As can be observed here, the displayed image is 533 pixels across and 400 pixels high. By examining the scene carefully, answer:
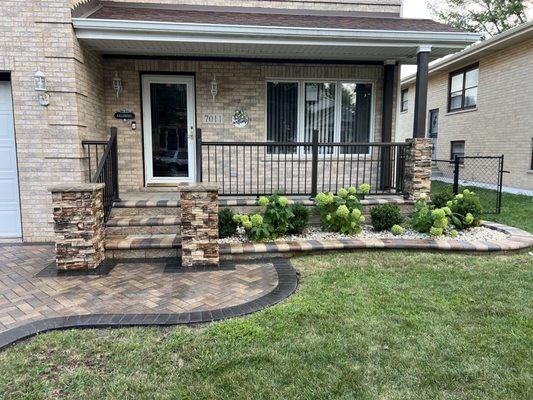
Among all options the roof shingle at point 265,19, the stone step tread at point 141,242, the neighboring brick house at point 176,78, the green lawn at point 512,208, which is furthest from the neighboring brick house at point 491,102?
the stone step tread at point 141,242

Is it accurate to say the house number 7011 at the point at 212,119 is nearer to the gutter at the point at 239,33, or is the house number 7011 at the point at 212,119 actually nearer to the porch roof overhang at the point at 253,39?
the porch roof overhang at the point at 253,39

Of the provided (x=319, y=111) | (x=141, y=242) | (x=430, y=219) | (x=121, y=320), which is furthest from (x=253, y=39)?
(x=121, y=320)

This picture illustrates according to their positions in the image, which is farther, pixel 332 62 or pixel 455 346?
pixel 332 62

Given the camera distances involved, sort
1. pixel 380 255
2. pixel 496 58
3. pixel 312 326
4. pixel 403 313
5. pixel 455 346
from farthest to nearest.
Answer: pixel 496 58, pixel 380 255, pixel 403 313, pixel 312 326, pixel 455 346

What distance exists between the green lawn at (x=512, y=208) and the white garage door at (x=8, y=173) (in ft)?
26.4

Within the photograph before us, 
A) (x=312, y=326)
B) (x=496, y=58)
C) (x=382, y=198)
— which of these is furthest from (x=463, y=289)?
(x=496, y=58)

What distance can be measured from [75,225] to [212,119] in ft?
11.6

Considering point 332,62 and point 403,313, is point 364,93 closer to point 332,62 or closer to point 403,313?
point 332,62

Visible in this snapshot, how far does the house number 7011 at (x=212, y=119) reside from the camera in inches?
285

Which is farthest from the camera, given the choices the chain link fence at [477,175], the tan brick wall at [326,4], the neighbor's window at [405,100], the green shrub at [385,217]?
the neighbor's window at [405,100]

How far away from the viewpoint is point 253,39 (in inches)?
233

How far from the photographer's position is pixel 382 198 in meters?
6.49

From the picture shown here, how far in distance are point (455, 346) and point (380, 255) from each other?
7.53ft

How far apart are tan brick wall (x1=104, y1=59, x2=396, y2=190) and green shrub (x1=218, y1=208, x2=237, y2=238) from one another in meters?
2.35
